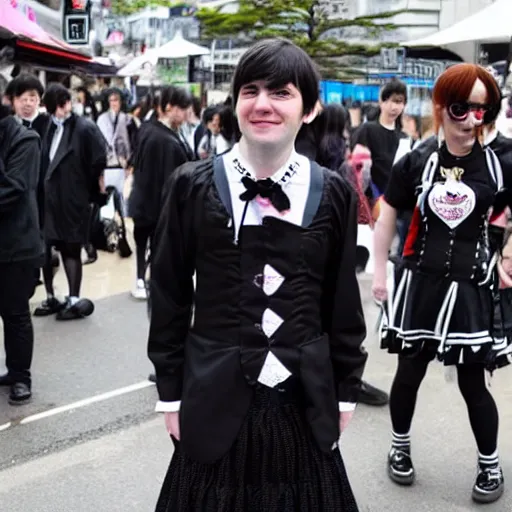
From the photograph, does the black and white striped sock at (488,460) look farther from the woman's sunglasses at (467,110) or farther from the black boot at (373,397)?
the woman's sunglasses at (467,110)

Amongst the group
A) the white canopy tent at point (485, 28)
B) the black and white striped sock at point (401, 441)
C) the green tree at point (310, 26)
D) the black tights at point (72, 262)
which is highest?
the green tree at point (310, 26)

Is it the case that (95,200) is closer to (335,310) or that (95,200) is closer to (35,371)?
(35,371)

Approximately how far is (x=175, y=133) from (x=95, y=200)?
899 mm

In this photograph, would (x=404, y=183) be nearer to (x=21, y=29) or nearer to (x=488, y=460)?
(x=488, y=460)

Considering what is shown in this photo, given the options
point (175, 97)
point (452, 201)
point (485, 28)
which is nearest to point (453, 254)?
point (452, 201)

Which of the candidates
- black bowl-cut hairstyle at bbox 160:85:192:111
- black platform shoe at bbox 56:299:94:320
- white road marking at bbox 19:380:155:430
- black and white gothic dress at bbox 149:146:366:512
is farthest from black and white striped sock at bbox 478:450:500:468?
black platform shoe at bbox 56:299:94:320

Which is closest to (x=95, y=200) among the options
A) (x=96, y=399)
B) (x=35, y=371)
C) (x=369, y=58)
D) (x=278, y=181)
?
(x=35, y=371)

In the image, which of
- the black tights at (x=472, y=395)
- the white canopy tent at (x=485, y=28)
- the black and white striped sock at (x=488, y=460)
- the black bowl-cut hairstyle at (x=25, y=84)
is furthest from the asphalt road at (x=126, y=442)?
the white canopy tent at (x=485, y=28)

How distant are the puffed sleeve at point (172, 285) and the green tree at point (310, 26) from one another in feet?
78.5

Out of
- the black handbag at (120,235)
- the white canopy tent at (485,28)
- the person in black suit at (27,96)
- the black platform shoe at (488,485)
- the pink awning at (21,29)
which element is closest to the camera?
the black platform shoe at (488,485)

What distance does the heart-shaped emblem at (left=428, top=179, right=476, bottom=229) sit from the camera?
3.13m

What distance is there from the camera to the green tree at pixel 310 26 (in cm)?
2584

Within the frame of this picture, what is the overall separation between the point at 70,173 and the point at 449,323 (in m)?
3.80

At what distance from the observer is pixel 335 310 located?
2.25 meters
